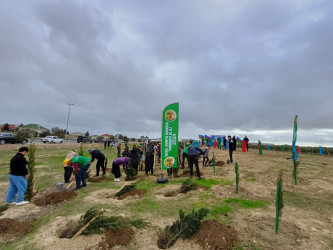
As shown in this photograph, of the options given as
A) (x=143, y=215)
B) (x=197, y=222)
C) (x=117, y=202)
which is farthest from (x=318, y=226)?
(x=117, y=202)

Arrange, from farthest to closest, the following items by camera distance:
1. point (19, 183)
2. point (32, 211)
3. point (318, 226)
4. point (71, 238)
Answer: point (19, 183) → point (32, 211) → point (318, 226) → point (71, 238)

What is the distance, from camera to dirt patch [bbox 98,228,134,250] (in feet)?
11.3

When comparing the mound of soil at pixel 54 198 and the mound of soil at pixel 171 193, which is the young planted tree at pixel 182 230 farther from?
the mound of soil at pixel 54 198

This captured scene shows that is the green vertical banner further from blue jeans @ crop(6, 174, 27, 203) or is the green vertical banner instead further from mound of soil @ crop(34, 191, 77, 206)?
blue jeans @ crop(6, 174, 27, 203)

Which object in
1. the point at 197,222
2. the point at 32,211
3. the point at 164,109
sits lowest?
the point at 32,211

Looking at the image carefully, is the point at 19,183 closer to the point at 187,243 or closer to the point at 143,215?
Result: the point at 143,215

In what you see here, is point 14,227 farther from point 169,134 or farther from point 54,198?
point 169,134

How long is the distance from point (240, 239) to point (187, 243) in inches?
41.1

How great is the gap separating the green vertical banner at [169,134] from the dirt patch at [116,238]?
4.43 meters

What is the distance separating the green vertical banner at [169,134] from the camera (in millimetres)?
8117

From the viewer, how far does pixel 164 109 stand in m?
8.07

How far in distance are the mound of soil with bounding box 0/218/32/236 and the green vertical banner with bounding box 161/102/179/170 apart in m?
5.09

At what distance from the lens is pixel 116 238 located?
3.62 m

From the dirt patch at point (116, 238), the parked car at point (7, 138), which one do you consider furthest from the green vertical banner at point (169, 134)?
the parked car at point (7, 138)
